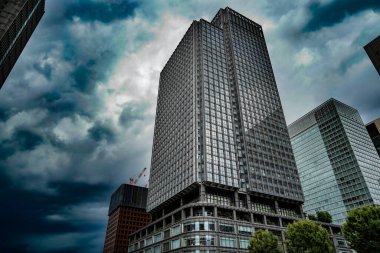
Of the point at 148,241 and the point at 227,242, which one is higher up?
the point at 148,241

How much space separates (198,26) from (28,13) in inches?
3252

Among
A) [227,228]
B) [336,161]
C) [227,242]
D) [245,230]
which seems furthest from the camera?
[336,161]

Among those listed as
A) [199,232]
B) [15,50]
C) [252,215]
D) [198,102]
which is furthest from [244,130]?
[15,50]

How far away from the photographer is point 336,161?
6216 inches

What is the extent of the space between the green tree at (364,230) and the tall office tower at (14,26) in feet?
250

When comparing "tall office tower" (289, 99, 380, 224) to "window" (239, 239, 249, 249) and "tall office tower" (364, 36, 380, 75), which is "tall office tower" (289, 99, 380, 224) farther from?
"tall office tower" (364, 36, 380, 75)

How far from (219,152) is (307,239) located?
45.8 metres

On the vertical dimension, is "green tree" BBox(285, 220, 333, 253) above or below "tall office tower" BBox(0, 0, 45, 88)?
below

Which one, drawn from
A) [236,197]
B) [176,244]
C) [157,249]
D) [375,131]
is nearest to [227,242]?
[176,244]

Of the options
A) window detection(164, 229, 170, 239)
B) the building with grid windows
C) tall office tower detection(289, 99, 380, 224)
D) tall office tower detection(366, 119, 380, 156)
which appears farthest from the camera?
tall office tower detection(366, 119, 380, 156)

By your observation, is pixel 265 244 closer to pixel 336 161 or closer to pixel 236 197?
pixel 236 197

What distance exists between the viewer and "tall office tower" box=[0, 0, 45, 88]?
52.8 m

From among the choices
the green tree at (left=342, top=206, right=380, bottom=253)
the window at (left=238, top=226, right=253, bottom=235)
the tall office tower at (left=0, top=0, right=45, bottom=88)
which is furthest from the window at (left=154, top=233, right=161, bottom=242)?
the tall office tower at (left=0, top=0, right=45, bottom=88)

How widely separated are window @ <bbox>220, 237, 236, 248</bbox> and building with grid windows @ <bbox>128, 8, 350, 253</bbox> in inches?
10.9
